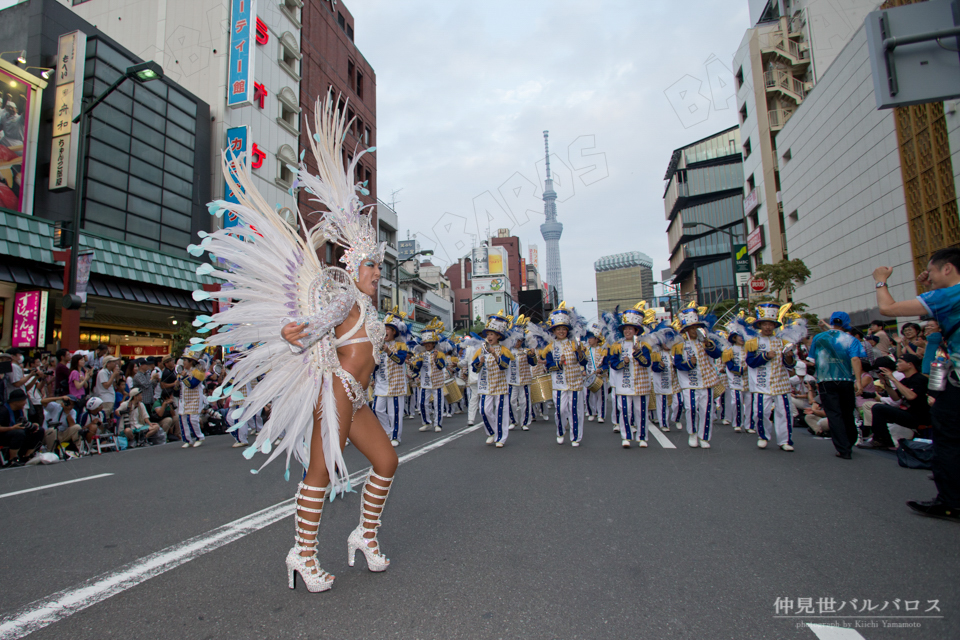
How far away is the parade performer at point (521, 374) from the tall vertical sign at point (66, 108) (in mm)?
14504

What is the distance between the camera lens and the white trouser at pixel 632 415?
26.1ft

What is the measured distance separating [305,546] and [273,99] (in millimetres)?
31217

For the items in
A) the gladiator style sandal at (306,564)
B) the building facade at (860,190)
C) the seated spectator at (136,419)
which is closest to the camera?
the gladiator style sandal at (306,564)

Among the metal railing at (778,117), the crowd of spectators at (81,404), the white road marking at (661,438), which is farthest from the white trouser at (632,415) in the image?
the metal railing at (778,117)

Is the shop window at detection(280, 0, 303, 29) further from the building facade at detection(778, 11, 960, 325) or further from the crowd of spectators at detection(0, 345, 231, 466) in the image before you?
the building facade at detection(778, 11, 960, 325)

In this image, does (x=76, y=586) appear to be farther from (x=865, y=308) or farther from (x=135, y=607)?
(x=865, y=308)

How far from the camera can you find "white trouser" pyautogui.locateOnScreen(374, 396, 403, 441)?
30.4ft

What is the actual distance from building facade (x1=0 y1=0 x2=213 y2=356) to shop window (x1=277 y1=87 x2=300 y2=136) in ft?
22.1

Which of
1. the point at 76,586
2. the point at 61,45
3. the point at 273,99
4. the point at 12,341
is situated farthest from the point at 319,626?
the point at 273,99

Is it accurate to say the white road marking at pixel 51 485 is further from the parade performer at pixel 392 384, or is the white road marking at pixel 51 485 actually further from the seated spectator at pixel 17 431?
the parade performer at pixel 392 384

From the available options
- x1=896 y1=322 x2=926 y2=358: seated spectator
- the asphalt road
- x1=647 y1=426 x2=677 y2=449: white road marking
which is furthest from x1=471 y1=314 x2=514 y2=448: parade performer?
x1=896 y1=322 x2=926 y2=358: seated spectator

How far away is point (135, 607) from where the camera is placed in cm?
262

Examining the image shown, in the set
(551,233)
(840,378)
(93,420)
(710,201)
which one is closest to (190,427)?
(93,420)

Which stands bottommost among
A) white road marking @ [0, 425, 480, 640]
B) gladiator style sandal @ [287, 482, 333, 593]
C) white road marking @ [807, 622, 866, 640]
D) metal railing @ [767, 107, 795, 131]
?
A: white road marking @ [807, 622, 866, 640]
